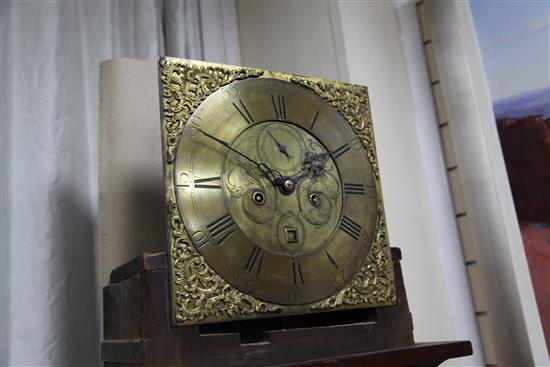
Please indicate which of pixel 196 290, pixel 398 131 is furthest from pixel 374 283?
pixel 398 131

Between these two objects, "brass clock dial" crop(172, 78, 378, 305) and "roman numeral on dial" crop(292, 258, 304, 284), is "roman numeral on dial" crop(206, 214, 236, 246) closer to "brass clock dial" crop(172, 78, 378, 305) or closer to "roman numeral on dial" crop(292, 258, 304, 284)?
"brass clock dial" crop(172, 78, 378, 305)

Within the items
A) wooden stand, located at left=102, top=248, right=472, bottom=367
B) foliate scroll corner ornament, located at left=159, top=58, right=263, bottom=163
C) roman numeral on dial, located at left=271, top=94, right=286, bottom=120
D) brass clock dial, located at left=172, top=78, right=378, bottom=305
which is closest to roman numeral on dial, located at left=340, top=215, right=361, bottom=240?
brass clock dial, located at left=172, top=78, right=378, bottom=305

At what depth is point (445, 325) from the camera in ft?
4.89

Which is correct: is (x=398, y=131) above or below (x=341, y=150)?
above

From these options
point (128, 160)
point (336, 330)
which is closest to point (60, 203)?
point (128, 160)

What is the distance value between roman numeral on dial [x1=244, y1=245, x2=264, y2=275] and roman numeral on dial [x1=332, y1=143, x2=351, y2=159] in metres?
0.26

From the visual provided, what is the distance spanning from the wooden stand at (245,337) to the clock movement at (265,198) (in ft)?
0.10

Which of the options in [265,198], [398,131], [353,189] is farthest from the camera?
[398,131]

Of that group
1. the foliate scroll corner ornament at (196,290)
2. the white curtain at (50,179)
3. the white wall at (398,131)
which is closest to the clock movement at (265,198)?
the foliate scroll corner ornament at (196,290)

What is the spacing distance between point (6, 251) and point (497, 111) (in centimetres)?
124

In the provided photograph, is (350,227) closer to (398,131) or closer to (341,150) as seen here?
(341,150)

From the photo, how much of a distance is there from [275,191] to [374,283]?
25 centimetres

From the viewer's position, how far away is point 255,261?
3.16 ft

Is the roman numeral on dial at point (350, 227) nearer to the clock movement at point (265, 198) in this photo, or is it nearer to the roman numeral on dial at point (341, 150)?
the clock movement at point (265, 198)
